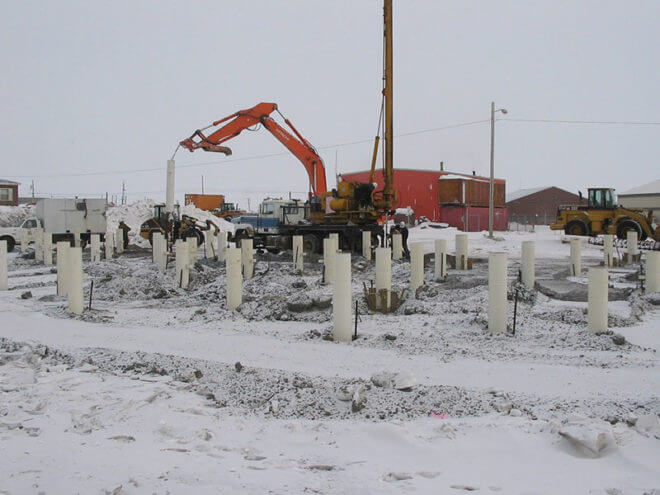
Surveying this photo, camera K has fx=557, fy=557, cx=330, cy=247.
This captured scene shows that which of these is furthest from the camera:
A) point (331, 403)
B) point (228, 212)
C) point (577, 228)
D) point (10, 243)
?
point (228, 212)

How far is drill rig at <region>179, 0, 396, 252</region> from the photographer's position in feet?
65.8

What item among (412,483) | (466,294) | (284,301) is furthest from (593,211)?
(412,483)

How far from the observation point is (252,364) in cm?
635

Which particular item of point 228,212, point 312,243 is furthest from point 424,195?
point 312,243

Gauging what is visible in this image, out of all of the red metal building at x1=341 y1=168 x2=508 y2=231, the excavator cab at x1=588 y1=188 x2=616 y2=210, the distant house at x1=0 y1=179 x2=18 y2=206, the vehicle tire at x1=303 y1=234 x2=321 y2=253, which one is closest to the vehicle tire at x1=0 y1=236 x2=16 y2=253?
the vehicle tire at x1=303 y1=234 x2=321 y2=253

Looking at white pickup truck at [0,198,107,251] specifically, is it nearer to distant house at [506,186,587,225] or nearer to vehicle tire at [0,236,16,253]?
vehicle tire at [0,236,16,253]

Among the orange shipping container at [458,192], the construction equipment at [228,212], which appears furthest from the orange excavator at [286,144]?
the orange shipping container at [458,192]

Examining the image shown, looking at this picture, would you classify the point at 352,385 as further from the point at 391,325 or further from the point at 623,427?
the point at 391,325

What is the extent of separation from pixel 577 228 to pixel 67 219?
26.2 m

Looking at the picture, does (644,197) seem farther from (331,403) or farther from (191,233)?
(331,403)

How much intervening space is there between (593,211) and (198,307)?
24.4 metres

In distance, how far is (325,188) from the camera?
2403cm

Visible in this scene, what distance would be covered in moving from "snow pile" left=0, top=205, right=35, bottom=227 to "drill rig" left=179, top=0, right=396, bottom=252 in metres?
23.0

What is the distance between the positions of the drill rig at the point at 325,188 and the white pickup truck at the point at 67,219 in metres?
9.13
